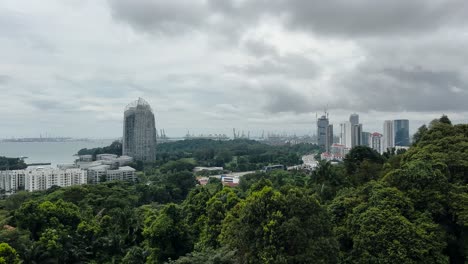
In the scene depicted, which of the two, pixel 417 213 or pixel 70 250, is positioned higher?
pixel 417 213

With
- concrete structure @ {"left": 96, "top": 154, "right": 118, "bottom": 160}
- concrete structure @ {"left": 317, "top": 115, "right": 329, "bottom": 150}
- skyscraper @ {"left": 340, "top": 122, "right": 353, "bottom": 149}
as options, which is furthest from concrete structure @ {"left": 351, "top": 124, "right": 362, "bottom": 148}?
concrete structure @ {"left": 96, "top": 154, "right": 118, "bottom": 160}

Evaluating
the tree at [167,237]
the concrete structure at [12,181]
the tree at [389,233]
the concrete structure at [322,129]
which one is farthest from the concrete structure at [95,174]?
the concrete structure at [322,129]

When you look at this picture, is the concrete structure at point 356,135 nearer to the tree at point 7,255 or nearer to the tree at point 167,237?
the tree at point 167,237

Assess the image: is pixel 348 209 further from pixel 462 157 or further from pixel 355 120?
pixel 355 120

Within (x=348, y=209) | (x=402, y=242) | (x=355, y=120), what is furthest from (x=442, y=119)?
(x=355, y=120)

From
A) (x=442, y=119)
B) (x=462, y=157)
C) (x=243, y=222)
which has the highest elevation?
(x=442, y=119)

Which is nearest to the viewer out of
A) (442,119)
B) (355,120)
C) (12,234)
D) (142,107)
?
(12,234)

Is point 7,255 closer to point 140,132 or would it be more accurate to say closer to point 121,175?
point 121,175
